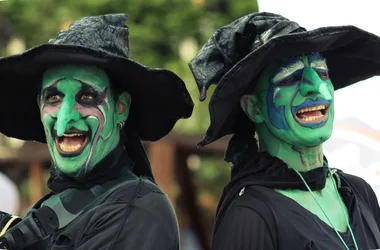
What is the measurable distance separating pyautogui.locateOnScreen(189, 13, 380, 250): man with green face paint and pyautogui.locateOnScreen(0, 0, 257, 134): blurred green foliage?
4.53 meters

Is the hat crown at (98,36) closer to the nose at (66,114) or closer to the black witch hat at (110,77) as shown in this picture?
the black witch hat at (110,77)

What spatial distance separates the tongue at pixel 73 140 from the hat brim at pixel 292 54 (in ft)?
1.58

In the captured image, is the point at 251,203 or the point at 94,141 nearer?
the point at 251,203

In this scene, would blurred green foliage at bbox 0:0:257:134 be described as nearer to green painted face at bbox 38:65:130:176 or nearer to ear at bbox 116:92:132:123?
ear at bbox 116:92:132:123

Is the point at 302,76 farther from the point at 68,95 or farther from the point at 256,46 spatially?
the point at 68,95

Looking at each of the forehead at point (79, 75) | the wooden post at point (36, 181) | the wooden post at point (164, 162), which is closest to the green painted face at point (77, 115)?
the forehead at point (79, 75)

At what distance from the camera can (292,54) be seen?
10.00 feet

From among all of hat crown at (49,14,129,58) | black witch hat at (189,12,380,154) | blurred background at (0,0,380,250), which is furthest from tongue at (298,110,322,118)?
blurred background at (0,0,380,250)

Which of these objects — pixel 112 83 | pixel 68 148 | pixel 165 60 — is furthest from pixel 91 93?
pixel 165 60

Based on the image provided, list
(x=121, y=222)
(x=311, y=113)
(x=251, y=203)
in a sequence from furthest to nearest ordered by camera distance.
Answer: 1. (x=311, y=113)
2. (x=251, y=203)
3. (x=121, y=222)

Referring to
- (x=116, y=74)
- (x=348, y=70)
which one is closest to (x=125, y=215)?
(x=116, y=74)

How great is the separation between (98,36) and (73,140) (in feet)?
1.38

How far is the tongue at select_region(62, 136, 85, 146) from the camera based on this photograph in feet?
10.2

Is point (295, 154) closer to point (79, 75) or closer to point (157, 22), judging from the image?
point (79, 75)
